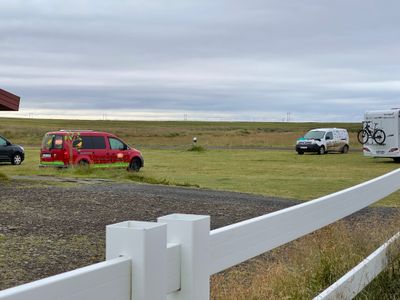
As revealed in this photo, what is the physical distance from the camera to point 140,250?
6.22 feet

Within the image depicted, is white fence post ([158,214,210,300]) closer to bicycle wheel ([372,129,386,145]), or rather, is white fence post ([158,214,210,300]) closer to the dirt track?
the dirt track

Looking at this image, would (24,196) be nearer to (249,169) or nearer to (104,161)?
(104,161)

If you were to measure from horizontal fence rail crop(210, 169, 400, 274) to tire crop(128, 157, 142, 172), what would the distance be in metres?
19.0

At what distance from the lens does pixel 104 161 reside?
23219 millimetres

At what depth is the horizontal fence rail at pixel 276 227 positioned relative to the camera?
2.68m

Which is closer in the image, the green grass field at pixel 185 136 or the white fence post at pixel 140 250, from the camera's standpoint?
the white fence post at pixel 140 250

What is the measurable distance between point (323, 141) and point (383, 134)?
30.0 ft

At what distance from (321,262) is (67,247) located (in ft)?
13.2

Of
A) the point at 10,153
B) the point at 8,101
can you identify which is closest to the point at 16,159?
the point at 10,153

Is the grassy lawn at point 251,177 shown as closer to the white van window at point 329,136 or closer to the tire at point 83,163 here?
the tire at point 83,163

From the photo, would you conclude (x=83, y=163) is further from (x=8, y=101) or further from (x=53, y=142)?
(x=8, y=101)

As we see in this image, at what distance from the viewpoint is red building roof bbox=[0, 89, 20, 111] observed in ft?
54.4

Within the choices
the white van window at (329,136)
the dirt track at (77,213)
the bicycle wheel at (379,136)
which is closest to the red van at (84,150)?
the dirt track at (77,213)

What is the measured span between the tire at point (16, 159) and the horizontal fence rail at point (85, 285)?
27465mm
